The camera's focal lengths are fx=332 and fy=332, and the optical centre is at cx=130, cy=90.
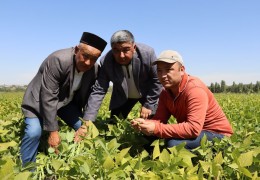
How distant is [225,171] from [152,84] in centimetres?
204

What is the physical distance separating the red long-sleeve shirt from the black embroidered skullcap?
828 millimetres

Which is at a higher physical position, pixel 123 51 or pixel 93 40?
pixel 93 40

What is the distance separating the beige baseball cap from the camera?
3.00 m

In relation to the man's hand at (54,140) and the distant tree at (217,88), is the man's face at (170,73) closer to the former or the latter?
the man's hand at (54,140)

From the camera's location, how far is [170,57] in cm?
301

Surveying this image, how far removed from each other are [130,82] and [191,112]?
136 cm

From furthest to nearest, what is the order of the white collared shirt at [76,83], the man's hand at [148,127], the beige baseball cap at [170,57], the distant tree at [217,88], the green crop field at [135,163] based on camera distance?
the distant tree at [217,88] → the white collared shirt at [76,83] → the man's hand at [148,127] → the beige baseball cap at [170,57] → the green crop field at [135,163]

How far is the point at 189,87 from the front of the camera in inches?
122

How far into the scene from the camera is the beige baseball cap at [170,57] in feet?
9.84

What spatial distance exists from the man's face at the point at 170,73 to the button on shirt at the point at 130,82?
0.93m

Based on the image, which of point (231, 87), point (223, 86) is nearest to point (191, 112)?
point (231, 87)

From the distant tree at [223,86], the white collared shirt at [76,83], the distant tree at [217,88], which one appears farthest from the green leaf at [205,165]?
the distant tree at [217,88]

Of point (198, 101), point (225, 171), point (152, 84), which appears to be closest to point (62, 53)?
point (152, 84)

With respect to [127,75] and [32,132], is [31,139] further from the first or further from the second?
[127,75]
